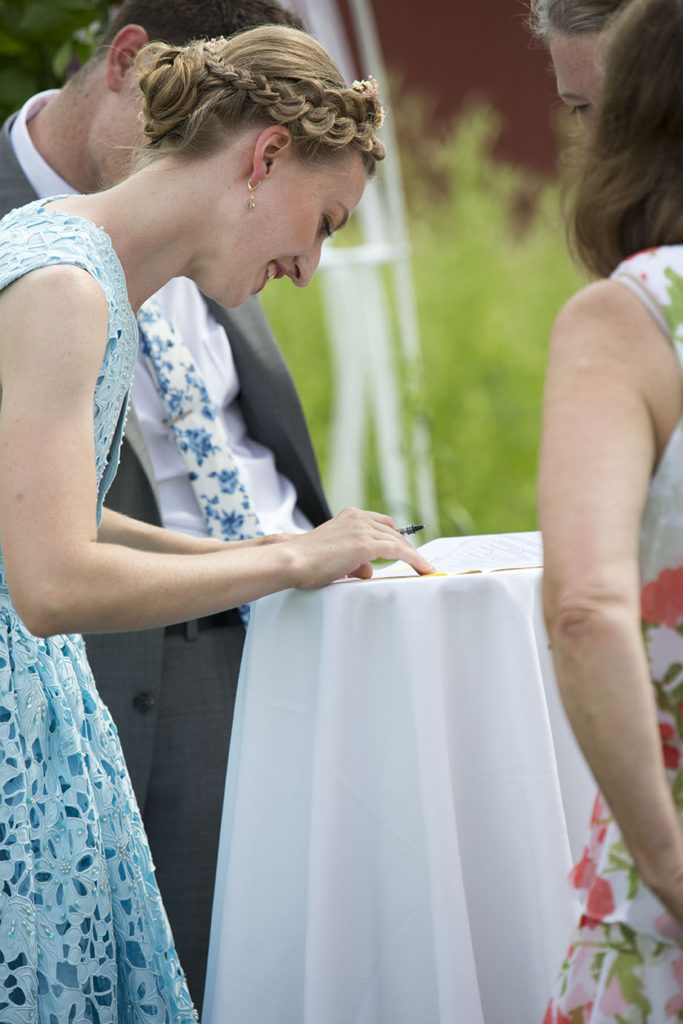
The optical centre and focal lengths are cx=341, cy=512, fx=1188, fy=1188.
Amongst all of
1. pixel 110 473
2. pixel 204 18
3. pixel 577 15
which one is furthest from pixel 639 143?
pixel 204 18

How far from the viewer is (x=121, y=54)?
2.22m

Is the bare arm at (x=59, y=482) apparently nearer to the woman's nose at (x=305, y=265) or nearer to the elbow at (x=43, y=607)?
the elbow at (x=43, y=607)

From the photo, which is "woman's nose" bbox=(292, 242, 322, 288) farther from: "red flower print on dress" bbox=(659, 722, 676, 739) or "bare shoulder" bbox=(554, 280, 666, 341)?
"red flower print on dress" bbox=(659, 722, 676, 739)

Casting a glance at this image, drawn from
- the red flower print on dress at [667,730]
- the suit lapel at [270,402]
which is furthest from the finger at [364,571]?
the suit lapel at [270,402]

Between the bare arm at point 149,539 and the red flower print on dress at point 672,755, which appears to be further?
the bare arm at point 149,539

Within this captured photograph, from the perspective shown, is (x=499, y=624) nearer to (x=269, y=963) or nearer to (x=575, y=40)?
(x=269, y=963)

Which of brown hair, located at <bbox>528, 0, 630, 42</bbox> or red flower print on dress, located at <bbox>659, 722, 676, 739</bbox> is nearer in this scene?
red flower print on dress, located at <bbox>659, 722, 676, 739</bbox>

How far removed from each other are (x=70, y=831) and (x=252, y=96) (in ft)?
3.09

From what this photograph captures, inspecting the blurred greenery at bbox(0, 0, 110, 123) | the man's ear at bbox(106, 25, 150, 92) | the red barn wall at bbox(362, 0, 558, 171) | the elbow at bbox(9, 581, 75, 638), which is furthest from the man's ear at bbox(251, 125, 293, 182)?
the red barn wall at bbox(362, 0, 558, 171)

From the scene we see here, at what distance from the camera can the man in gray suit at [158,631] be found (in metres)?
2.16

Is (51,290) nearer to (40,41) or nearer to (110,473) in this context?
(110,473)

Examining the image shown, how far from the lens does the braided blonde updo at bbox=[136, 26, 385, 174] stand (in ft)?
4.95

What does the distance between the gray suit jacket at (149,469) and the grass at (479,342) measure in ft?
11.7

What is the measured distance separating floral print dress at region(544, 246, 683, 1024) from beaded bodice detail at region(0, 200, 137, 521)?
2.16ft
